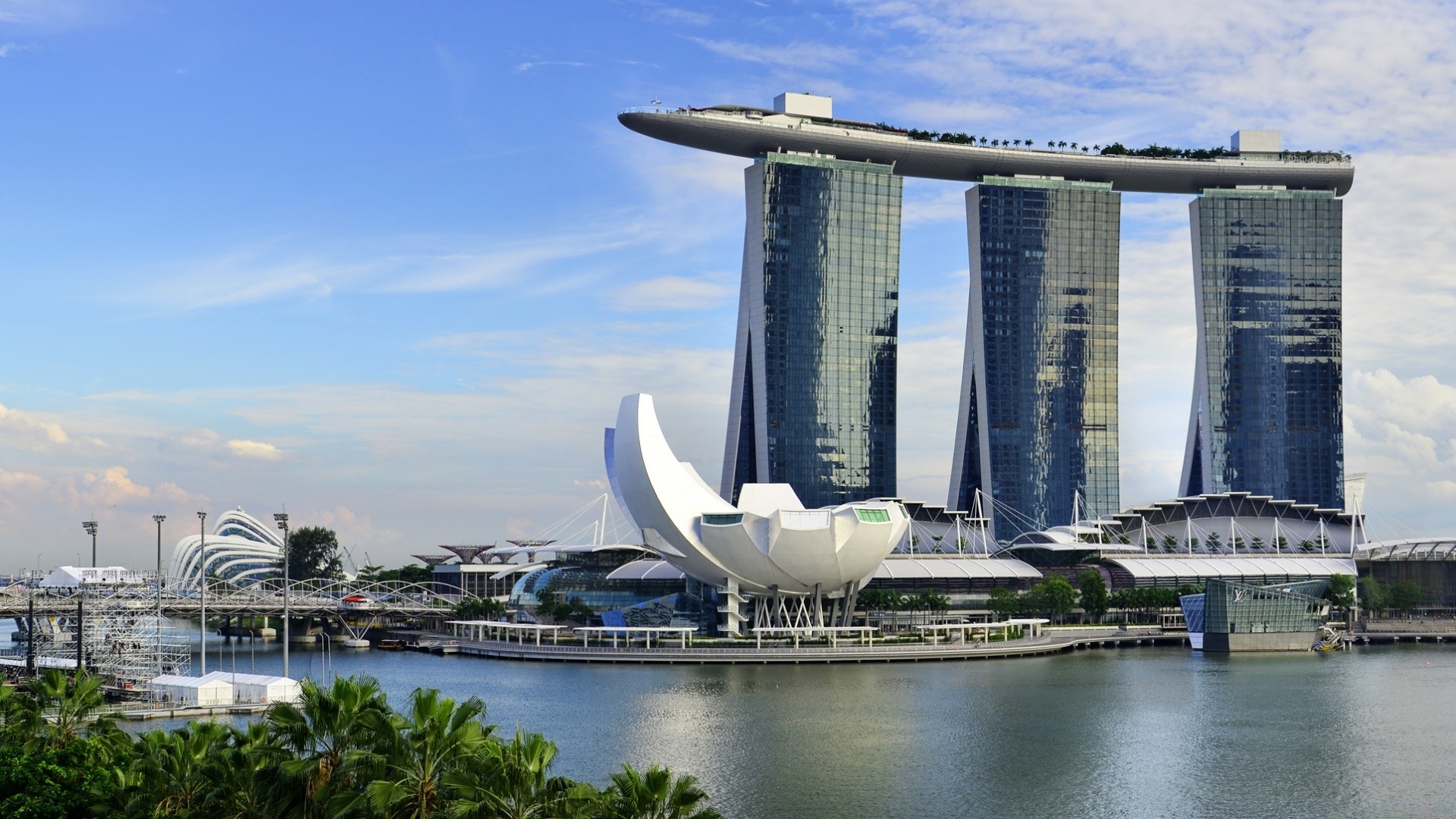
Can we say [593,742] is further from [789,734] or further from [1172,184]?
[1172,184]

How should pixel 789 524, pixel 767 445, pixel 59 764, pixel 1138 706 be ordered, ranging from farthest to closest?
pixel 767 445 → pixel 789 524 → pixel 1138 706 → pixel 59 764

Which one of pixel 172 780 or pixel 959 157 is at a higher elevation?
pixel 959 157

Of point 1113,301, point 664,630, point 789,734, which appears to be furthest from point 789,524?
point 1113,301

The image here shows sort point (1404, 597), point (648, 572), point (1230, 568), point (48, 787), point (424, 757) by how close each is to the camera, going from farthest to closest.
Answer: point (1230, 568)
point (1404, 597)
point (648, 572)
point (48, 787)
point (424, 757)

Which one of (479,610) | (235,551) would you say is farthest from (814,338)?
(235,551)

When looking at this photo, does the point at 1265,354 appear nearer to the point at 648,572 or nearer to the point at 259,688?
the point at 648,572

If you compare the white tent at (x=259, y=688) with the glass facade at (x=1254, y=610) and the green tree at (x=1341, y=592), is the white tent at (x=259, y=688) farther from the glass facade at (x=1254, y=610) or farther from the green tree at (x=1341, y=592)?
the green tree at (x=1341, y=592)
